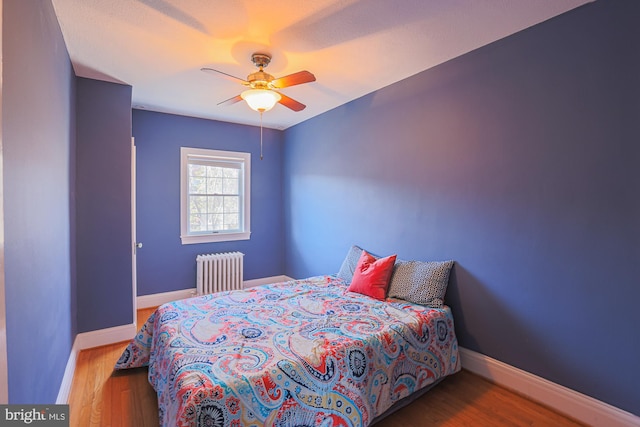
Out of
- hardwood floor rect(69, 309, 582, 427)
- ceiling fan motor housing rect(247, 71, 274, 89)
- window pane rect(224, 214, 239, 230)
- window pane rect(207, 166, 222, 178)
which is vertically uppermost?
ceiling fan motor housing rect(247, 71, 274, 89)

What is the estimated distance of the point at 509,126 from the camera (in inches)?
92.0

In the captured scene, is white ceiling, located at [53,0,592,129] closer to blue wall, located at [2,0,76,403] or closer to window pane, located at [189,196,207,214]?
blue wall, located at [2,0,76,403]

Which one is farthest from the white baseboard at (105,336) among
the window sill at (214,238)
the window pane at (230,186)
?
Result: the window pane at (230,186)

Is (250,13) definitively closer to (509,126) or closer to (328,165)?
(509,126)

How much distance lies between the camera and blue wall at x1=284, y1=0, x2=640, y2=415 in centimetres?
186

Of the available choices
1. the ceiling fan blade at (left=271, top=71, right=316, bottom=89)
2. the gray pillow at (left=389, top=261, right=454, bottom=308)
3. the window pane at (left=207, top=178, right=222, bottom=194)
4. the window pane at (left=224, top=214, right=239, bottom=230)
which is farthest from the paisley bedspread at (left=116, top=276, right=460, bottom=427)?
the window pane at (left=207, top=178, right=222, bottom=194)

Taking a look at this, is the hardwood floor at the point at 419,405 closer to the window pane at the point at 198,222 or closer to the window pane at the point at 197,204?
the window pane at the point at 198,222

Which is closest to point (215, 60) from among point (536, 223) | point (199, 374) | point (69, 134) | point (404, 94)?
point (69, 134)

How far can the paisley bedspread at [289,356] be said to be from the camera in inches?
59.2

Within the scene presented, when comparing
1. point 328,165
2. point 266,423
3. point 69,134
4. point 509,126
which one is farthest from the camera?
point 328,165

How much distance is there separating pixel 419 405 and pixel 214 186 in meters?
3.69

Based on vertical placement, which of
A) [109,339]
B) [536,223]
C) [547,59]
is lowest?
[109,339]

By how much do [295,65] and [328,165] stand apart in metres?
1.56

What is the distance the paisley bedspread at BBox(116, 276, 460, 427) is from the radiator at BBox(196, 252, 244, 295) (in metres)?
1.63
